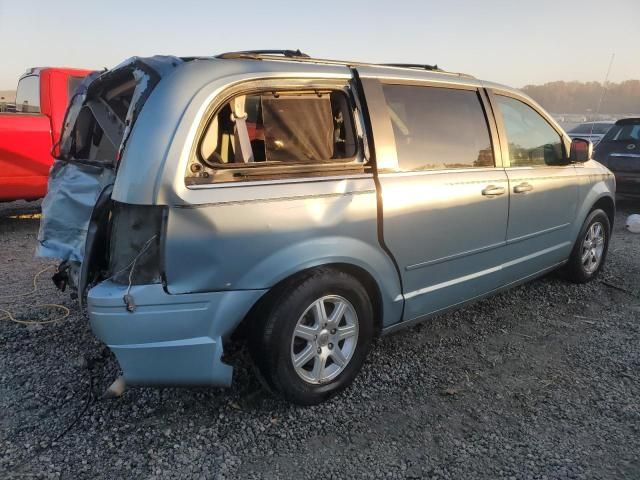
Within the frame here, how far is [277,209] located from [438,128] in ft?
4.56

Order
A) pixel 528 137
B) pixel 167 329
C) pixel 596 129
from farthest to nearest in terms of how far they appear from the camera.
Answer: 1. pixel 596 129
2. pixel 528 137
3. pixel 167 329

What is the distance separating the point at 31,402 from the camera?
268 cm

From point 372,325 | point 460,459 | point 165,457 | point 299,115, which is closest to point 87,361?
point 165,457

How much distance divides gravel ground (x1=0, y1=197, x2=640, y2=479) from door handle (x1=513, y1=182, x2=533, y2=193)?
3.39ft

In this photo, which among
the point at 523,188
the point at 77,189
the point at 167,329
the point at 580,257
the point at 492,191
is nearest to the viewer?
the point at 167,329

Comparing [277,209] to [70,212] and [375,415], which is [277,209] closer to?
[375,415]

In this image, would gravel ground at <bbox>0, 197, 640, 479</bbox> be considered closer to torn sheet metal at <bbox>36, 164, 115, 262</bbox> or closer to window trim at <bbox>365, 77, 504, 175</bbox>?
torn sheet metal at <bbox>36, 164, 115, 262</bbox>

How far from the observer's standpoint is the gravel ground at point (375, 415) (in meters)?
2.27

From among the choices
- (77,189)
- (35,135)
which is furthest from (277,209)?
(35,135)

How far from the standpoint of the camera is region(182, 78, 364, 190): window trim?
2.25 metres

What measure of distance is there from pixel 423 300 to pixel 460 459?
1.00 meters

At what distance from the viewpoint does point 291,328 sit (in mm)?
2469

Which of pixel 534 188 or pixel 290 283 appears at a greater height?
pixel 534 188

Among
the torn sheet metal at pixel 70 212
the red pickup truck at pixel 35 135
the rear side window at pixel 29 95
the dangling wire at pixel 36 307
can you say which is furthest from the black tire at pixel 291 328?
the rear side window at pixel 29 95
